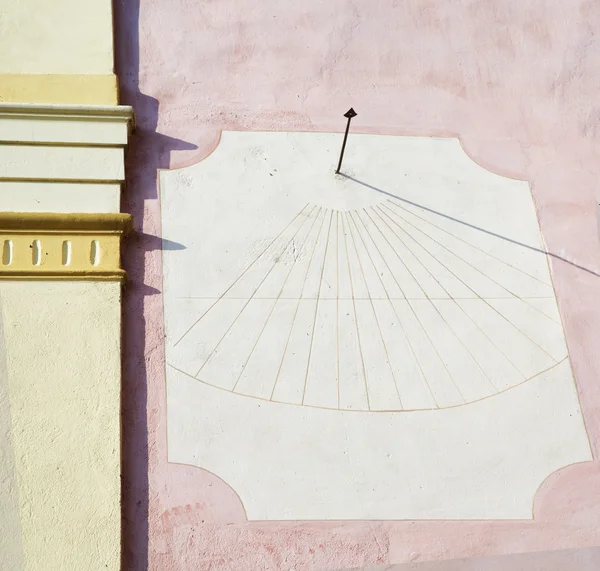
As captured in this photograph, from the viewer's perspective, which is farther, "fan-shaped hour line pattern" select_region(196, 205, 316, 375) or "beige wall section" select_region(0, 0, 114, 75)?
"beige wall section" select_region(0, 0, 114, 75)

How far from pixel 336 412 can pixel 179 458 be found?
0.72 metres

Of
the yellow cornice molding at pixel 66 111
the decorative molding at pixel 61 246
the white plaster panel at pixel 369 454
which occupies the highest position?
the yellow cornice molding at pixel 66 111

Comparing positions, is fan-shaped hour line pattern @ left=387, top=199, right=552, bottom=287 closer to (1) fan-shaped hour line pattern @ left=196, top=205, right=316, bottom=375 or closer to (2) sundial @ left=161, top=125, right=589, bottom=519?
(2) sundial @ left=161, top=125, right=589, bottom=519

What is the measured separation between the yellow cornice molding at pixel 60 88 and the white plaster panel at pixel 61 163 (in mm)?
271

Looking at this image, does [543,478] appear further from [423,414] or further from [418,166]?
[418,166]

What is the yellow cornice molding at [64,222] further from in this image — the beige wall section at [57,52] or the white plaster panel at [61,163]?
the beige wall section at [57,52]

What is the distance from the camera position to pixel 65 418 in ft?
15.3

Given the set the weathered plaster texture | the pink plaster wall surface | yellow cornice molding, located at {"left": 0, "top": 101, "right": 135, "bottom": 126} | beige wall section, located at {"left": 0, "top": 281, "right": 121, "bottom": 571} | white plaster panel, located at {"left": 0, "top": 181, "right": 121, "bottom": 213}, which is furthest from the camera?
yellow cornice molding, located at {"left": 0, "top": 101, "right": 135, "bottom": 126}

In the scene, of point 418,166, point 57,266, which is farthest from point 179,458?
point 418,166

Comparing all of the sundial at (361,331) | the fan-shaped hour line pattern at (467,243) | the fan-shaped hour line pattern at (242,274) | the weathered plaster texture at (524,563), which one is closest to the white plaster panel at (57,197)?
the sundial at (361,331)

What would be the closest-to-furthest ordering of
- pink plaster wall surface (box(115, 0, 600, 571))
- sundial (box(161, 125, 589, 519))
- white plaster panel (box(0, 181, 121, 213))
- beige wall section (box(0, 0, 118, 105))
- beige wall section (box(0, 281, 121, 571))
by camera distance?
beige wall section (box(0, 281, 121, 571)) → sundial (box(161, 125, 589, 519)) → pink plaster wall surface (box(115, 0, 600, 571)) → white plaster panel (box(0, 181, 121, 213)) → beige wall section (box(0, 0, 118, 105))

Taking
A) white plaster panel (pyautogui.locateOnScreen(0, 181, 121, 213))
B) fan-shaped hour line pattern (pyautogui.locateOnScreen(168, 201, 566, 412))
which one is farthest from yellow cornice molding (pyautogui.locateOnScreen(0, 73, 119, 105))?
fan-shaped hour line pattern (pyautogui.locateOnScreen(168, 201, 566, 412))

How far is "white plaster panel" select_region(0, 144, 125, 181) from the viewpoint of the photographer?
5.18 metres

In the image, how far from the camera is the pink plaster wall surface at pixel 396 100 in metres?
4.90
